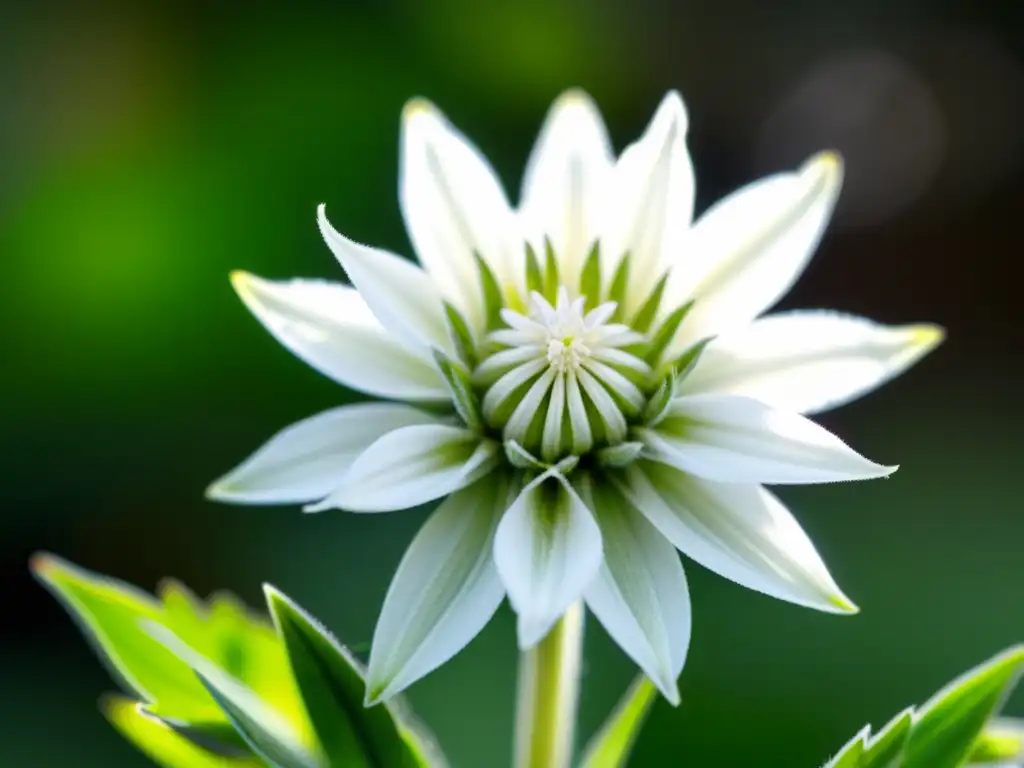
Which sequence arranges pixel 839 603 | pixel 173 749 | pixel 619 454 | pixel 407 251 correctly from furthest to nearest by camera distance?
pixel 407 251
pixel 173 749
pixel 619 454
pixel 839 603

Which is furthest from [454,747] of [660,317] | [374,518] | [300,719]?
[660,317]

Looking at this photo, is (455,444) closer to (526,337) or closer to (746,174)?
(526,337)

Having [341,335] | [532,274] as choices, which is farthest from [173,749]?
[532,274]

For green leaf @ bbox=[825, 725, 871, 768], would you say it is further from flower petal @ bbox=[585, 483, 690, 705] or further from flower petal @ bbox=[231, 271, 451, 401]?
flower petal @ bbox=[231, 271, 451, 401]

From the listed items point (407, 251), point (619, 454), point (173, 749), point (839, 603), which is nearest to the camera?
point (839, 603)

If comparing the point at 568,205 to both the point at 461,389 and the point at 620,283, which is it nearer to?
the point at 620,283

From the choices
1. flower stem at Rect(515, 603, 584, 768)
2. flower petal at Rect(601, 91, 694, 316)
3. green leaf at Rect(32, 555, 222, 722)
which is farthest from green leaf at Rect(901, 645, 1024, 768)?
green leaf at Rect(32, 555, 222, 722)

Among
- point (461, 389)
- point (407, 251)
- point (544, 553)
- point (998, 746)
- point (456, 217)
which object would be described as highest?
point (407, 251)
